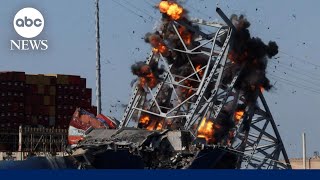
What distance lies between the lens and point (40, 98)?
519ft

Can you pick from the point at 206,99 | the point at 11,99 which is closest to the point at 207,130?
the point at 206,99

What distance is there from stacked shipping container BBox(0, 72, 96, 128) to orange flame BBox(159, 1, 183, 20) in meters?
52.2

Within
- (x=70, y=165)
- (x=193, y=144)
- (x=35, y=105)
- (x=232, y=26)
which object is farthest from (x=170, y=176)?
(x=35, y=105)

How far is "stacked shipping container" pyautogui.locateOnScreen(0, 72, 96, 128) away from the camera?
154875 millimetres

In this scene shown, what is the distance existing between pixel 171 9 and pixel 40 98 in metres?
55.0

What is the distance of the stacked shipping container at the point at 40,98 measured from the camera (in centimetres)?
15488

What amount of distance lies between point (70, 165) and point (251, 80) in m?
21.9

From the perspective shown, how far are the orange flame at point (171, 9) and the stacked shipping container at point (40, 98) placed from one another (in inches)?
2054

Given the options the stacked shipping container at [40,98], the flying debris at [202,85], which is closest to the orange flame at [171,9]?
the flying debris at [202,85]

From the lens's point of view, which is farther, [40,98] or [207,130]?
[40,98]

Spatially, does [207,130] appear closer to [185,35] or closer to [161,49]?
[161,49]

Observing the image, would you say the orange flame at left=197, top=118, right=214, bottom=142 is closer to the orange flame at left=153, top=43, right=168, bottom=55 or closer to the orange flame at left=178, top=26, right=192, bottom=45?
the orange flame at left=153, top=43, right=168, bottom=55

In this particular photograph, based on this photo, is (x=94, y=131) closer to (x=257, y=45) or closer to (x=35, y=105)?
(x=257, y=45)

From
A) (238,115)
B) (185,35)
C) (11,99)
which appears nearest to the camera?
(185,35)
